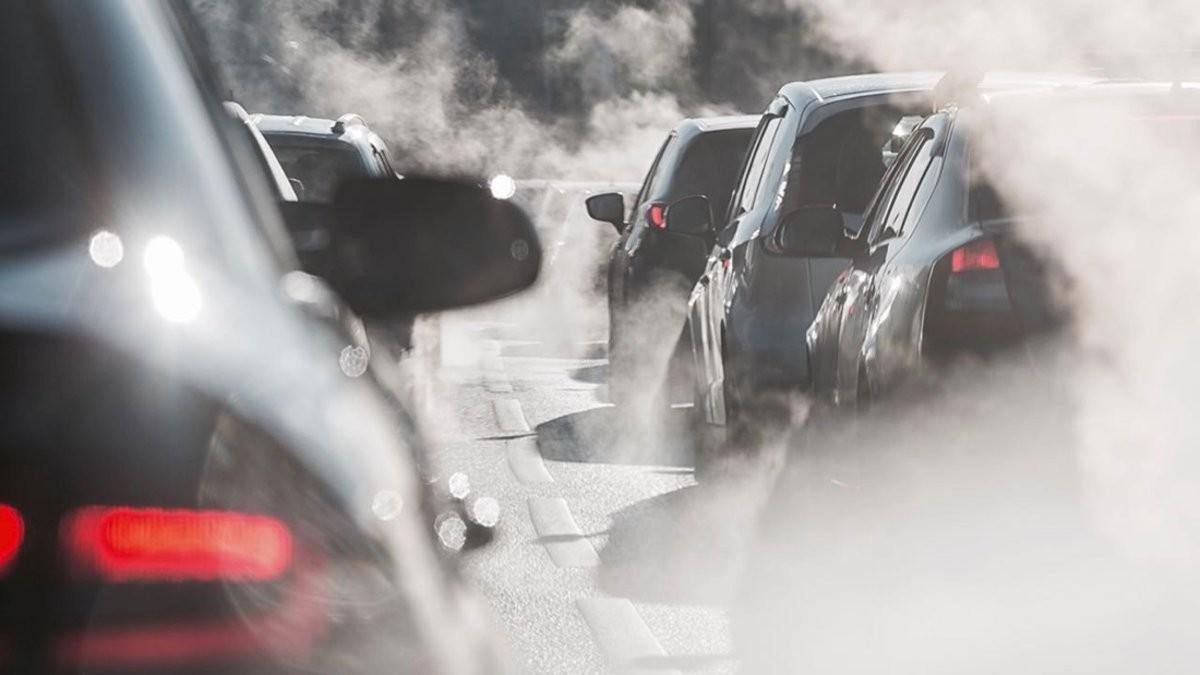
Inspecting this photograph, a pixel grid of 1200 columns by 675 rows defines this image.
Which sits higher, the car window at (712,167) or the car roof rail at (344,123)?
the car roof rail at (344,123)

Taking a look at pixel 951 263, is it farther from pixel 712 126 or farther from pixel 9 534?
pixel 712 126

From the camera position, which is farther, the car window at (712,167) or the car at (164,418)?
the car window at (712,167)

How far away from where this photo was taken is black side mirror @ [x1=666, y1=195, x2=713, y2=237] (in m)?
11.9

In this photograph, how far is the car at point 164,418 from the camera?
1.62m

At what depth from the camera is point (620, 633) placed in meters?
7.15

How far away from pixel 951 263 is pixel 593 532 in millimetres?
3398

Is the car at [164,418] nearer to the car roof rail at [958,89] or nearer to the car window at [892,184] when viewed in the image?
the car roof rail at [958,89]

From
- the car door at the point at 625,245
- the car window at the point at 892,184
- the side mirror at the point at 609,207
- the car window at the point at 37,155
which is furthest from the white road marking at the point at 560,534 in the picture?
the car window at the point at 37,155

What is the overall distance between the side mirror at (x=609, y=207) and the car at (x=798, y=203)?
5601 millimetres

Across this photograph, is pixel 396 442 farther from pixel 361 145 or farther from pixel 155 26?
pixel 361 145

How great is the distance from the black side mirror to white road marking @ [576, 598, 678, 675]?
4.26 metres

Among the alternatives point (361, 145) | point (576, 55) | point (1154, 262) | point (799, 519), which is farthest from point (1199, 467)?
point (576, 55)

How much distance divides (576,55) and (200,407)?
60.2 meters

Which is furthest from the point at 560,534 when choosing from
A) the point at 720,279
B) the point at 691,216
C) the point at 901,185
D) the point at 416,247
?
the point at 416,247
